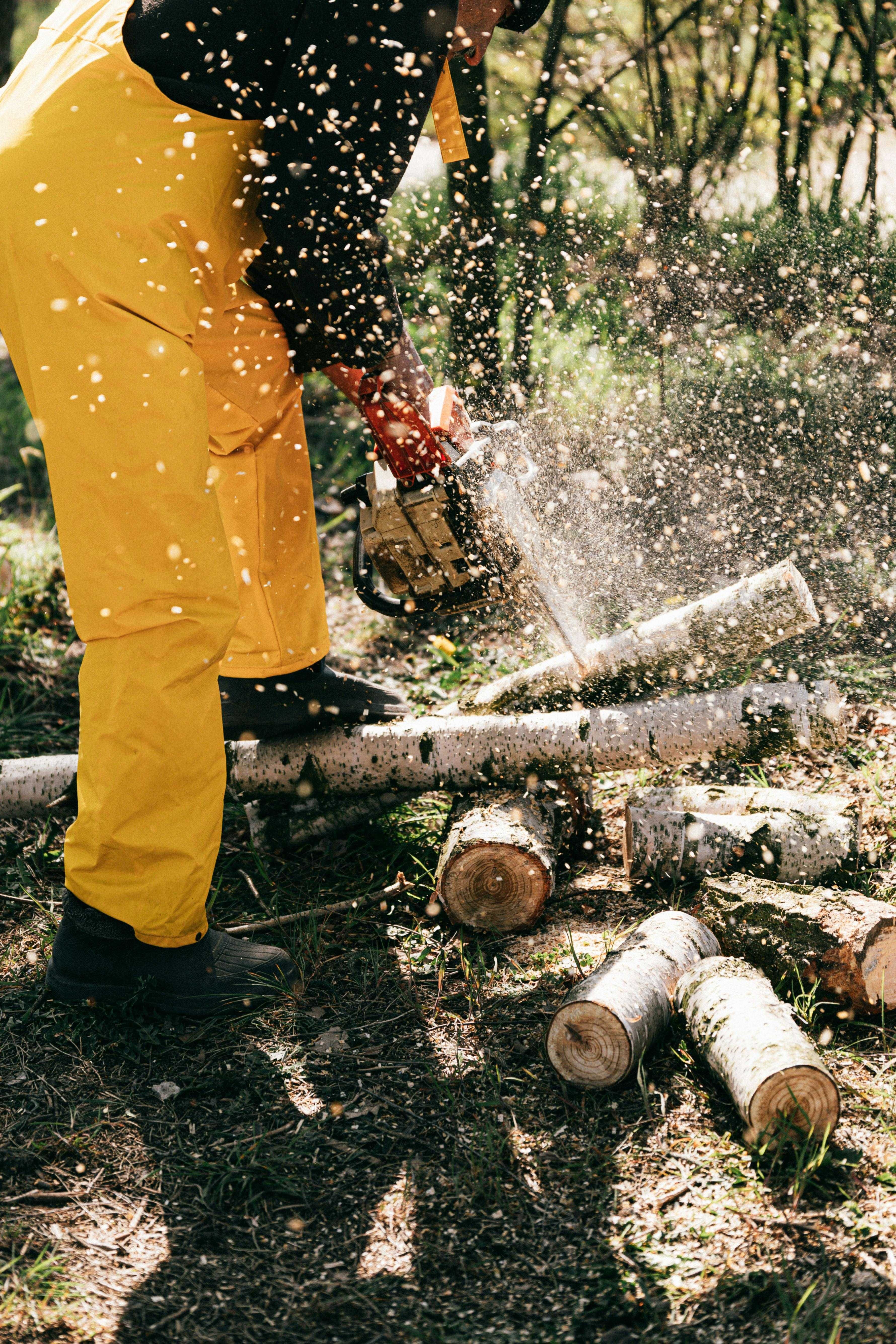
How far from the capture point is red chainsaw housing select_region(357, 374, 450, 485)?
7.46 ft

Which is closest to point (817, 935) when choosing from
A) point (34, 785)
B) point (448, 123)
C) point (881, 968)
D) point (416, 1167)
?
point (881, 968)

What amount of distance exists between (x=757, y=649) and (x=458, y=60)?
1597 mm

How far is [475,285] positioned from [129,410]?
258cm

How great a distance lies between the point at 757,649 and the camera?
8.65ft

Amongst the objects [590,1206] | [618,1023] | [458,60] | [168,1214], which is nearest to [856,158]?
[458,60]

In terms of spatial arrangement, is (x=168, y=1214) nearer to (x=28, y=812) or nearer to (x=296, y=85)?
(x=28, y=812)

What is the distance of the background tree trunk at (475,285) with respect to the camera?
4.02 m

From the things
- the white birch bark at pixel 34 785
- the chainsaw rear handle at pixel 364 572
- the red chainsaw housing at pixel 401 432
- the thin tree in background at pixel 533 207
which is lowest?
the white birch bark at pixel 34 785

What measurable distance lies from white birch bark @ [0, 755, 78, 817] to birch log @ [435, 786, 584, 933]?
112 centimetres

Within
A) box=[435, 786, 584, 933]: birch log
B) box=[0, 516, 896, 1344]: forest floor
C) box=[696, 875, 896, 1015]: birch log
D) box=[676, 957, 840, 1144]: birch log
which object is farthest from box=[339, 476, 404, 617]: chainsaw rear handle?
box=[676, 957, 840, 1144]: birch log

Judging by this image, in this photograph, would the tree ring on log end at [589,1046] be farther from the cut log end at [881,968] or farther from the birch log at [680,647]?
the birch log at [680,647]

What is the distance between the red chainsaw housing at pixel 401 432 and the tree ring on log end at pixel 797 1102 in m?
1.40

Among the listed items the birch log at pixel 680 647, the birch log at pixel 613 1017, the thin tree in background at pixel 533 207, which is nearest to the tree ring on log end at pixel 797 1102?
the birch log at pixel 613 1017

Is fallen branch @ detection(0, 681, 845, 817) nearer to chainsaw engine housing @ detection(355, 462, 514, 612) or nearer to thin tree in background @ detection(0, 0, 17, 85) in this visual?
chainsaw engine housing @ detection(355, 462, 514, 612)
